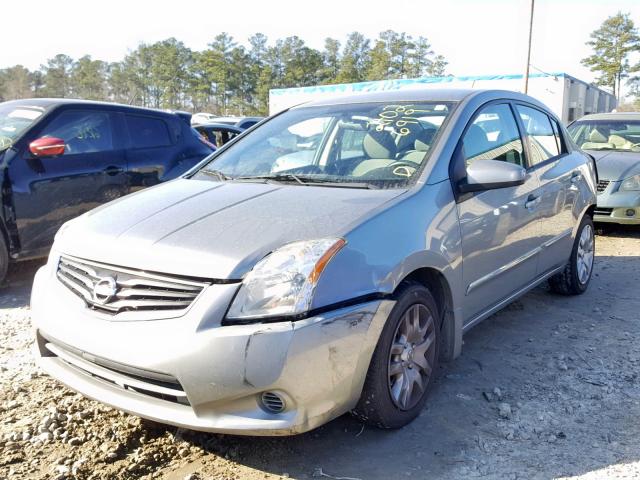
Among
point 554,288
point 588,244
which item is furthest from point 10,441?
point 588,244

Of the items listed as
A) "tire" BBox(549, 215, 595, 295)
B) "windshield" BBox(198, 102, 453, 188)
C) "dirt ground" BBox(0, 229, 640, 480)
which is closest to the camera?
"dirt ground" BBox(0, 229, 640, 480)

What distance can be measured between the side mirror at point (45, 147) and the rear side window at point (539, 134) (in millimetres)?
3813

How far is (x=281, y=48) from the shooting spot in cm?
7175

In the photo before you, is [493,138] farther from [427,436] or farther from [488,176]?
[427,436]

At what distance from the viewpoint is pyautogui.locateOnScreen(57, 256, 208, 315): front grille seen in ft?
7.57

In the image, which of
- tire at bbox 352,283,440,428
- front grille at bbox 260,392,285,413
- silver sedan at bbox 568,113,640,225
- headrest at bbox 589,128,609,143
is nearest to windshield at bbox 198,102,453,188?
tire at bbox 352,283,440,428

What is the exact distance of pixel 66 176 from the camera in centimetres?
534

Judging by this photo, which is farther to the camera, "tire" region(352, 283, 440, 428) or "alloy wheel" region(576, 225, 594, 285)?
"alloy wheel" region(576, 225, 594, 285)

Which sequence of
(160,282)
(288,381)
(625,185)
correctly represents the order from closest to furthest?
(288,381), (160,282), (625,185)

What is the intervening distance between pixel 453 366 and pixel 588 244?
2308 millimetres

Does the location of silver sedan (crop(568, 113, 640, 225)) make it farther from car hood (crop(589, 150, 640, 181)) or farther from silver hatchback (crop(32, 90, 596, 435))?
silver hatchback (crop(32, 90, 596, 435))

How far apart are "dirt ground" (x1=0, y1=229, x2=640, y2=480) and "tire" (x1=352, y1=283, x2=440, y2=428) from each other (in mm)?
153

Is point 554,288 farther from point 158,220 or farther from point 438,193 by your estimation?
point 158,220

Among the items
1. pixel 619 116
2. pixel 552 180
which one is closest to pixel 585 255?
pixel 552 180
